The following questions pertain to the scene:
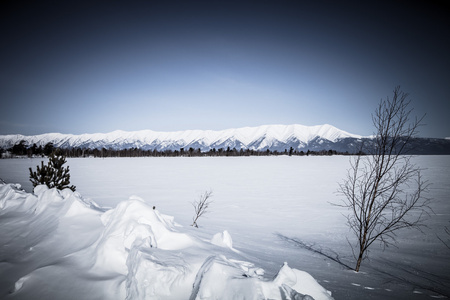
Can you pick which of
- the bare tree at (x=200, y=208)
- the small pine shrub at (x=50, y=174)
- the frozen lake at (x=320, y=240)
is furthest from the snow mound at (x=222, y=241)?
the small pine shrub at (x=50, y=174)

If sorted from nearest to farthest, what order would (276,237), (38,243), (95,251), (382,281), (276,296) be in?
(276,296)
(95,251)
(38,243)
(382,281)
(276,237)

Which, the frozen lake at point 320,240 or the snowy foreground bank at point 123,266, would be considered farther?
the frozen lake at point 320,240

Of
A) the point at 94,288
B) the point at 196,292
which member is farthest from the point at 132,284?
the point at 196,292

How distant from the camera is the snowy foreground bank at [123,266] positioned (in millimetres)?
3098

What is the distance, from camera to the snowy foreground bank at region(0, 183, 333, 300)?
3.10 metres

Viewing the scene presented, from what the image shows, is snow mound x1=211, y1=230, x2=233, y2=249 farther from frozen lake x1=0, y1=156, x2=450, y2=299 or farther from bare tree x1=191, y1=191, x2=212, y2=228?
bare tree x1=191, y1=191, x2=212, y2=228

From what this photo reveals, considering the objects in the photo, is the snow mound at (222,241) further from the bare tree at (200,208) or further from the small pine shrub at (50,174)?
the small pine shrub at (50,174)

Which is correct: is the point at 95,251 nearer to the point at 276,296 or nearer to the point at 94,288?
the point at 94,288

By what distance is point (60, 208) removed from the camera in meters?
6.70

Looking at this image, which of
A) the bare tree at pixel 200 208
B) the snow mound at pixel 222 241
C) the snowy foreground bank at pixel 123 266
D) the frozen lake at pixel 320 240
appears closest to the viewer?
the snowy foreground bank at pixel 123 266

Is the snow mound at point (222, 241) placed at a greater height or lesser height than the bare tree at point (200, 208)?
greater

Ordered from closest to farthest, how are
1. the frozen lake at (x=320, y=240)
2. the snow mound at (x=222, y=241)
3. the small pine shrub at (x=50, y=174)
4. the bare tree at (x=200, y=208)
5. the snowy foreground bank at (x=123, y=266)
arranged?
the snowy foreground bank at (x=123, y=266), the frozen lake at (x=320, y=240), the snow mound at (x=222, y=241), the bare tree at (x=200, y=208), the small pine shrub at (x=50, y=174)

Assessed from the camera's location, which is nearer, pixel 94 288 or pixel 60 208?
pixel 94 288

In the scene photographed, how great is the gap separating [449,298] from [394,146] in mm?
3793
